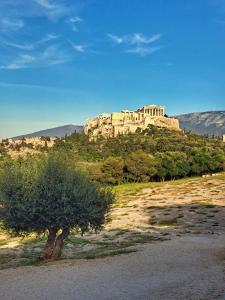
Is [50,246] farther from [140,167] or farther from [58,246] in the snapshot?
[140,167]

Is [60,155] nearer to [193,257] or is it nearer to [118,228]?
[193,257]

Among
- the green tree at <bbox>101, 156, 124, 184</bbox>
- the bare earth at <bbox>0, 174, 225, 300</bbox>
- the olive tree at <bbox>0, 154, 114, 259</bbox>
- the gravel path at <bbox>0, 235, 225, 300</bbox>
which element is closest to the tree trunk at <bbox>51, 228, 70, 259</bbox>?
the olive tree at <bbox>0, 154, 114, 259</bbox>

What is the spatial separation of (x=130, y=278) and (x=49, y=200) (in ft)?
38.1

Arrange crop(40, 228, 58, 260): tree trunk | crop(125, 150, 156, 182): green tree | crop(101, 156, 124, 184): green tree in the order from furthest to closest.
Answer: crop(125, 150, 156, 182): green tree
crop(101, 156, 124, 184): green tree
crop(40, 228, 58, 260): tree trunk

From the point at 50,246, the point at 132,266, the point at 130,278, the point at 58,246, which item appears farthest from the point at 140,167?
the point at 130,278

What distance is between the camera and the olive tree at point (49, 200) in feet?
129

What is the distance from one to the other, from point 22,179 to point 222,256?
19668 mm

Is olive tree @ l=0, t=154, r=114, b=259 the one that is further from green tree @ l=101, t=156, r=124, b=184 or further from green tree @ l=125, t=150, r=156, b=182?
green tree @ l=125, t=150, r=156, b=182

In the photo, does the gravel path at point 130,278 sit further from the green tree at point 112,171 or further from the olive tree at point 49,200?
the green tree at point 112,171

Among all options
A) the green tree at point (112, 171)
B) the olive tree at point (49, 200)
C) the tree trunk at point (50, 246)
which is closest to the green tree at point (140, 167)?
the green tree at point (112, 171)

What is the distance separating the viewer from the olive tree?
1554 inches

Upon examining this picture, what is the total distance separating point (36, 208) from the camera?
39.1 meters

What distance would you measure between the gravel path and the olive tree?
4.04 m

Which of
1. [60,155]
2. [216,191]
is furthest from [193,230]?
[216,191]
